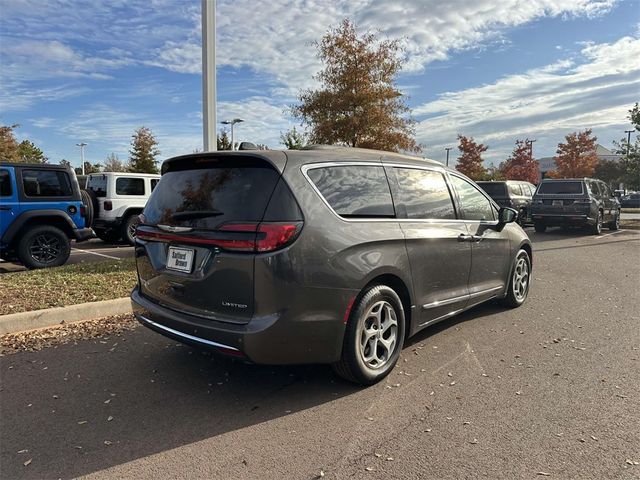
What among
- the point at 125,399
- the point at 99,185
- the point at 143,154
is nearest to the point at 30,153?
the point at 143,154

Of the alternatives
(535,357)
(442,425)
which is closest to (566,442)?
(442,425)

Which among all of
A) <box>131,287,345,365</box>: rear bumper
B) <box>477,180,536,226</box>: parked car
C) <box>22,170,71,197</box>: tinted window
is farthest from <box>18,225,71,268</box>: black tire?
<box>477,180,536,226</box>: parked car

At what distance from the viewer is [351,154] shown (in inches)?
152

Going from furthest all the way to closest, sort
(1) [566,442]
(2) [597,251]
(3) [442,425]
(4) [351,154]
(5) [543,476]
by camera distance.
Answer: (2) [597,251] < (4) [351,154] < (3) [442,425] < (1) [566,442] < (5) [543,476]

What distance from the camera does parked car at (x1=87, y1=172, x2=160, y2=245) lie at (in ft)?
40.7

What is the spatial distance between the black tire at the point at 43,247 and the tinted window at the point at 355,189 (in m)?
6.92

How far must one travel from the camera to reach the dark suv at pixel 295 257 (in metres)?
3.08

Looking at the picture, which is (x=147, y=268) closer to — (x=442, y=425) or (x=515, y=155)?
(x=442, y=425)

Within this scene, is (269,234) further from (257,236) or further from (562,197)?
(562,197)

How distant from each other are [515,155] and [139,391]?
47140 mm

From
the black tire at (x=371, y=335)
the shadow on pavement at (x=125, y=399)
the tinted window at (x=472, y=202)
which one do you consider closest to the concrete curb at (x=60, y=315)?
the shadow on pavement at (x=125, y=399)

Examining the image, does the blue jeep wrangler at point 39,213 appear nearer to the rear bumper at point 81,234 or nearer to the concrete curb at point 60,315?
the rear bumper at point 81,234

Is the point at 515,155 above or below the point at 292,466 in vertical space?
above

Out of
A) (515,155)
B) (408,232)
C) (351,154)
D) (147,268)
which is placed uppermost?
(515,155)
